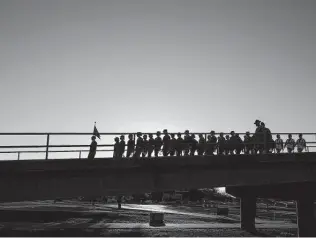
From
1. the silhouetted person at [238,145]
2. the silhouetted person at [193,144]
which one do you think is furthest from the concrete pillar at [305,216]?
the silhouetted person at [193,144]

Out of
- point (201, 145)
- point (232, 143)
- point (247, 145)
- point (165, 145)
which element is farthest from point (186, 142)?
point (247, 145)

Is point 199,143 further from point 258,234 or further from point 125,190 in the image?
point 258,234

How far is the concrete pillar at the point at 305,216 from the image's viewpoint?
769 inches

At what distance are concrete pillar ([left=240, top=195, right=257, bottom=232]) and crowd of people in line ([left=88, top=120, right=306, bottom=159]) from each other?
10976 mm

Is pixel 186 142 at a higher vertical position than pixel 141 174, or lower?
higher

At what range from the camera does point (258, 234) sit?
22.8m

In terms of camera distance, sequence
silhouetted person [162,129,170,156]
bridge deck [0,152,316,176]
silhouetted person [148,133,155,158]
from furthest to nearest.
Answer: silhouetted person [162,129,170,156], silhouetted person [148,133,155,158], bridge deck [0,152,316,176]

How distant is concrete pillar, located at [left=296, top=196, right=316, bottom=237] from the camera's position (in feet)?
64.1

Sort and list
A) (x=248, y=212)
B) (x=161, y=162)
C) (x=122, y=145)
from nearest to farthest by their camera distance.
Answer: (x=122, y=145)
(x=161, y=162)
(x=248, y=212)

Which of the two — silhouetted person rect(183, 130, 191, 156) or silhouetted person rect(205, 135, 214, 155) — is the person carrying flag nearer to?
silhouetted person rect(183, 130, 191, 156)

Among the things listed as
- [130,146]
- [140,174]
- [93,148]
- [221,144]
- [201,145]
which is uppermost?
[221,144]

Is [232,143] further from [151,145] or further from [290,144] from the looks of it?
[151,145]

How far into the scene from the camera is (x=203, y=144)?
14.1m

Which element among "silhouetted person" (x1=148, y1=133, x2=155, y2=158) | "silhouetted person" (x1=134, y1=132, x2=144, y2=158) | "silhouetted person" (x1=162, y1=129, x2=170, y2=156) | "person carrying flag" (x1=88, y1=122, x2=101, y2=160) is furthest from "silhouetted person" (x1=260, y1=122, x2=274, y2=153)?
"person carrying flag" (x1=88, y1=122, x2=101, y2=160)
